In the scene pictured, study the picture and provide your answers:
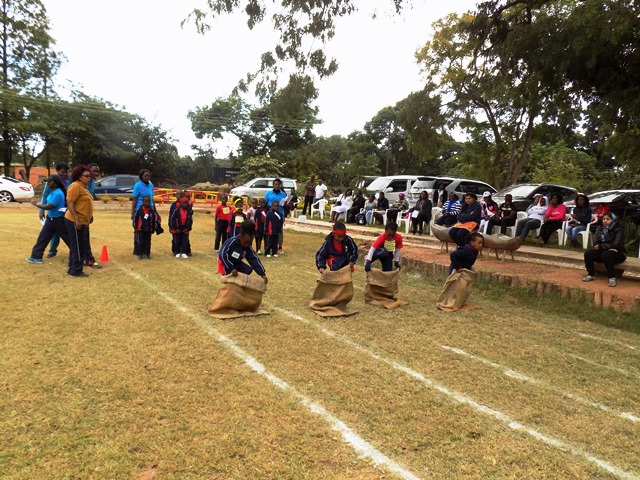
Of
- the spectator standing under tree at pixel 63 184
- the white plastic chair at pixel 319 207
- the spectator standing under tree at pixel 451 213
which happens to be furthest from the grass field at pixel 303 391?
the white plastic chair at pixel 319 207

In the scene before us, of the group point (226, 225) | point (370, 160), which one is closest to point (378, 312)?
point (226, 225)

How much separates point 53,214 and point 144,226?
1579mm

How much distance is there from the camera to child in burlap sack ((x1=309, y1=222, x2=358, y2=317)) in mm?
5754

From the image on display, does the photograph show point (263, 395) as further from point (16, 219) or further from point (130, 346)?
point (16, 219)

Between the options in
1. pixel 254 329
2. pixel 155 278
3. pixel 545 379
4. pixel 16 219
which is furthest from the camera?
pixel 16 219

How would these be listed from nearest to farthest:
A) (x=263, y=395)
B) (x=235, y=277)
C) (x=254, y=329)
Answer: (x=263, y=395) → (x=254, y=329) → (x=235, y=277)

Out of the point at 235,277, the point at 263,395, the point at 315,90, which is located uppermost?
the point at 315,90

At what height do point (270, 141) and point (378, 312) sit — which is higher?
point (270, 141)

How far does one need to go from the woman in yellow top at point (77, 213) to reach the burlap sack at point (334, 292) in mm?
3784

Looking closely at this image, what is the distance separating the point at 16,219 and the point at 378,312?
1349 centimetres

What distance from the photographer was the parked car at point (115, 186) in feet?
75.4

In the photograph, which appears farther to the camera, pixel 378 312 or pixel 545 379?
pixel 378 312

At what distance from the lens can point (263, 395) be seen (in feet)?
11.1

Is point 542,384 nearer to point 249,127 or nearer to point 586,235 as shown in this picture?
point 586,235
